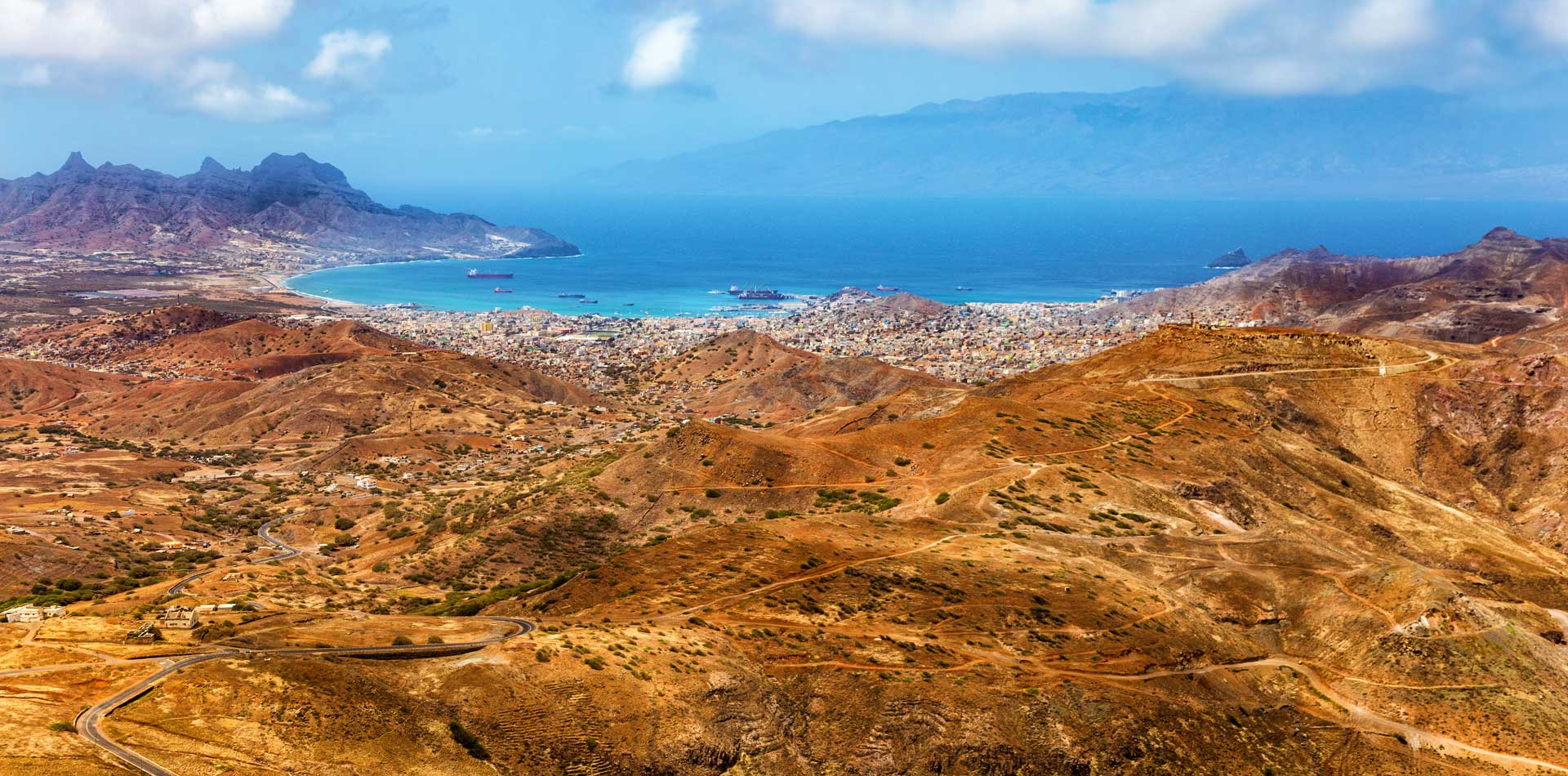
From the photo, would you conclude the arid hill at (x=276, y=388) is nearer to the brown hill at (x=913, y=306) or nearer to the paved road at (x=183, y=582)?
the paved road at (x=183, y=582)

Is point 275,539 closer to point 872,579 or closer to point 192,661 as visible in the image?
point 192,661

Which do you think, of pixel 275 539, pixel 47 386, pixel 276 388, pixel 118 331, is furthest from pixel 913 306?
pixel 275 539

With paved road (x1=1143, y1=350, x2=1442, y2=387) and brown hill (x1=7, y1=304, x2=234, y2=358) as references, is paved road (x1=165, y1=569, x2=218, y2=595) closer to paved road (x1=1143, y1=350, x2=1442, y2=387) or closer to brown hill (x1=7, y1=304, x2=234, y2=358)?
paved road (x1=1143, y1=350, x2=1442, y2=387)

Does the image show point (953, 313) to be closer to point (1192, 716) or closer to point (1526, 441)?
point (1526, 441)

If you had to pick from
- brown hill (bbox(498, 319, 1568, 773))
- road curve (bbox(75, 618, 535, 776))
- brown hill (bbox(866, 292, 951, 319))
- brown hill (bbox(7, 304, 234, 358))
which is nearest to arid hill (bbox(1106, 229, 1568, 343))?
brown hill (bbox(866, 292, 951, 319))

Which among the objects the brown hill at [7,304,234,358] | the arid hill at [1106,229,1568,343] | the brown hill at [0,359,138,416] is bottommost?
the brown hill at [0,359,138,416]
